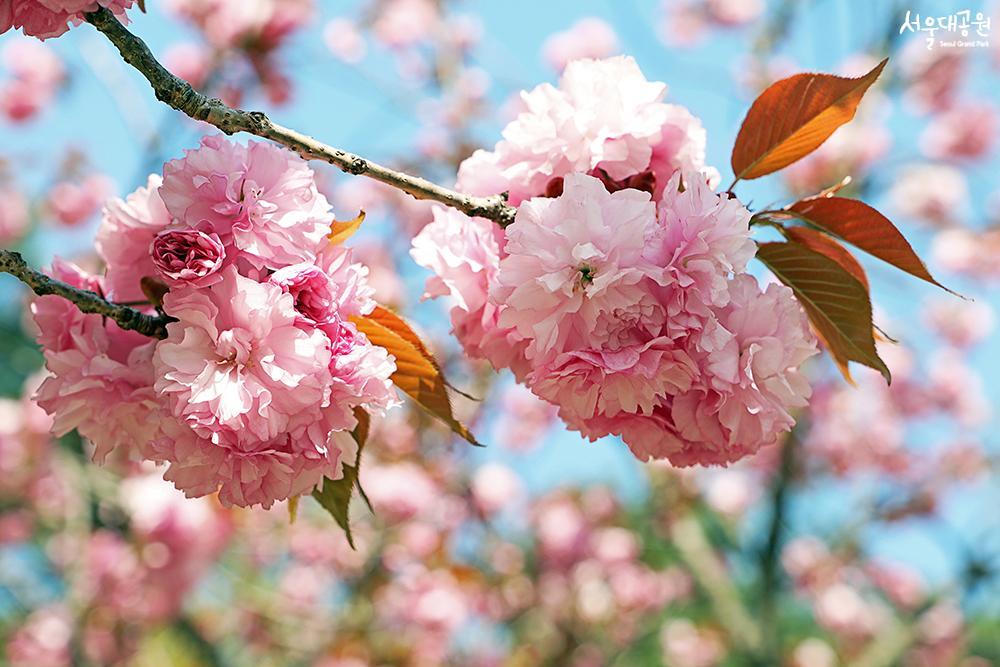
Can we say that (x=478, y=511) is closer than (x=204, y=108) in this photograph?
No

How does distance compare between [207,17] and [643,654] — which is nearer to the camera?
[207,17]

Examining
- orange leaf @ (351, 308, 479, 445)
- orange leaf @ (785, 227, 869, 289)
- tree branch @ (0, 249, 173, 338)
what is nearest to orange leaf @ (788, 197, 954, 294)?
orange leaf @ (785, 227, 869, 289)

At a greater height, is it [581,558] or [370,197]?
[370,197]

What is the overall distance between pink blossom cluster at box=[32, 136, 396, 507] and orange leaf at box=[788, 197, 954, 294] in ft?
1.29

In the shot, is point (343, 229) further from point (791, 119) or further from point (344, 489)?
point (791, 119)

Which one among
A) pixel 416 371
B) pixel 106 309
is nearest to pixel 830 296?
pixel 416 371

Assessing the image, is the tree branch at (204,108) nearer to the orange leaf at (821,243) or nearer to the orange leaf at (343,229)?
the orange leaf at (343,229)

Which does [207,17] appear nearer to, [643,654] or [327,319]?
[327,319]

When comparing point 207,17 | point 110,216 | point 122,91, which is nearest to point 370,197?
point 207,17

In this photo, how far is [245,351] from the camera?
66 cm

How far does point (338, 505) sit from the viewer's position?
2.67 ft

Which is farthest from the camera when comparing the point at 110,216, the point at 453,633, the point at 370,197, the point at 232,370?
the point at 370,197

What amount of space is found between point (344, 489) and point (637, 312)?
0.30 m

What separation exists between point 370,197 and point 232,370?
3.69 metres
